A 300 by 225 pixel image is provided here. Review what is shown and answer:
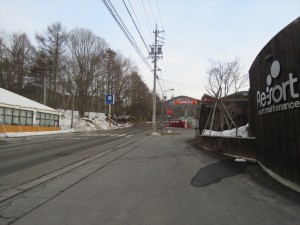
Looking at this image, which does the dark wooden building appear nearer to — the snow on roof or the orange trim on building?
the orange trim on building

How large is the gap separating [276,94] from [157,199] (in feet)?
13.4

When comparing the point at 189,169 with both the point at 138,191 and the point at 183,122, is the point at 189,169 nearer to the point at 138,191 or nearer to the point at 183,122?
the point at 138,191

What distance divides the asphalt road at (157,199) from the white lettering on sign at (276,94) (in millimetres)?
1859

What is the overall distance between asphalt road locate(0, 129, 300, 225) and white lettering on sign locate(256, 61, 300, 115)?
186 cm

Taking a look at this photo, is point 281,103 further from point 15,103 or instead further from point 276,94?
point 15,103

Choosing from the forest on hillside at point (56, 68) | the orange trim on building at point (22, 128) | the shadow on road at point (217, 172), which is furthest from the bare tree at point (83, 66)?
the shadow on road at point (217, 172)

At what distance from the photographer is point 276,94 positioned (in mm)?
8461

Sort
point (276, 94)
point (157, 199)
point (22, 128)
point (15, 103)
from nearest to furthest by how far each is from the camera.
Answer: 1. point (157, 199)
2. point (276, 94)
3. point (15, 103)
4. point (22, 128)

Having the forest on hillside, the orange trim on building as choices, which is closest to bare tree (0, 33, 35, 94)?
the forest on hillside

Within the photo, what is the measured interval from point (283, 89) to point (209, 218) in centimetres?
397

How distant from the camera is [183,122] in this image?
74.6 metres

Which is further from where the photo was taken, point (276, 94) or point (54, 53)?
point (54, 53)

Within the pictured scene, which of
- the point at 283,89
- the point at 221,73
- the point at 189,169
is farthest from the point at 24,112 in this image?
the point at 283,89

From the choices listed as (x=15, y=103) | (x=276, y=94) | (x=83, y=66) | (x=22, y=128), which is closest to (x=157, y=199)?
(x=276, y=94)
